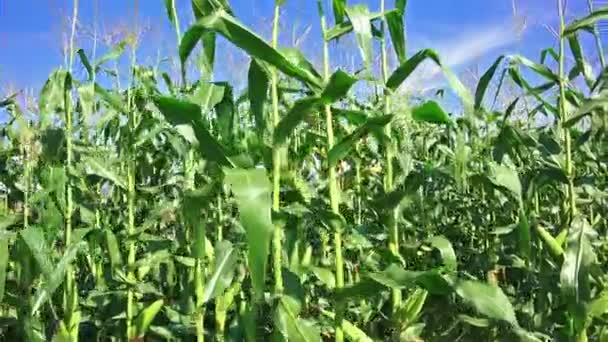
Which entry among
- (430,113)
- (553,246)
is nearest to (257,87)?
(430,113)

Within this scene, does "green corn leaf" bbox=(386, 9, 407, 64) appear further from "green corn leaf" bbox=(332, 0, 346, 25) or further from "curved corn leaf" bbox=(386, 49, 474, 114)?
"curved corn leaf" bbox=(386, 49, 474, 114)

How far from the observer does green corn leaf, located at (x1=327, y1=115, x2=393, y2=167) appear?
1994mm

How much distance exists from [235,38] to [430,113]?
687 millimetres

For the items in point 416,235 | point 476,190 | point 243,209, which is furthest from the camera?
point 476,190

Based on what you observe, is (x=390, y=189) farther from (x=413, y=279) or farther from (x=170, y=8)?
(x=170, y=8)

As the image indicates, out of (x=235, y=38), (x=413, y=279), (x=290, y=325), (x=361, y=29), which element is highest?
(x=361, y=29)

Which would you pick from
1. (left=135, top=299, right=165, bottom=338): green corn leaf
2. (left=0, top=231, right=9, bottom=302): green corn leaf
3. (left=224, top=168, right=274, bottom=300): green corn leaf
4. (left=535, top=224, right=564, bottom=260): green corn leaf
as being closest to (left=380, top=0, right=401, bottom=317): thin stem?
(left=535, top=224, right=564, bottom=260): green corn leaf

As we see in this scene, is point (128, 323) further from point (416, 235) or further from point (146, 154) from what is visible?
point (416, 235)

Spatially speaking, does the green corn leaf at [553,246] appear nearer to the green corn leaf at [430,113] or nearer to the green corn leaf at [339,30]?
the green corn leaf at [430,113]

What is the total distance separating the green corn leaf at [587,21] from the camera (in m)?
2.69

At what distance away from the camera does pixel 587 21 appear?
2.71 metres

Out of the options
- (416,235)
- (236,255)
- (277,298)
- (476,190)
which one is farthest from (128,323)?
(476,190)

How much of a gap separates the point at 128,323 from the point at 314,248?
4.02ft

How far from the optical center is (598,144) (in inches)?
143
